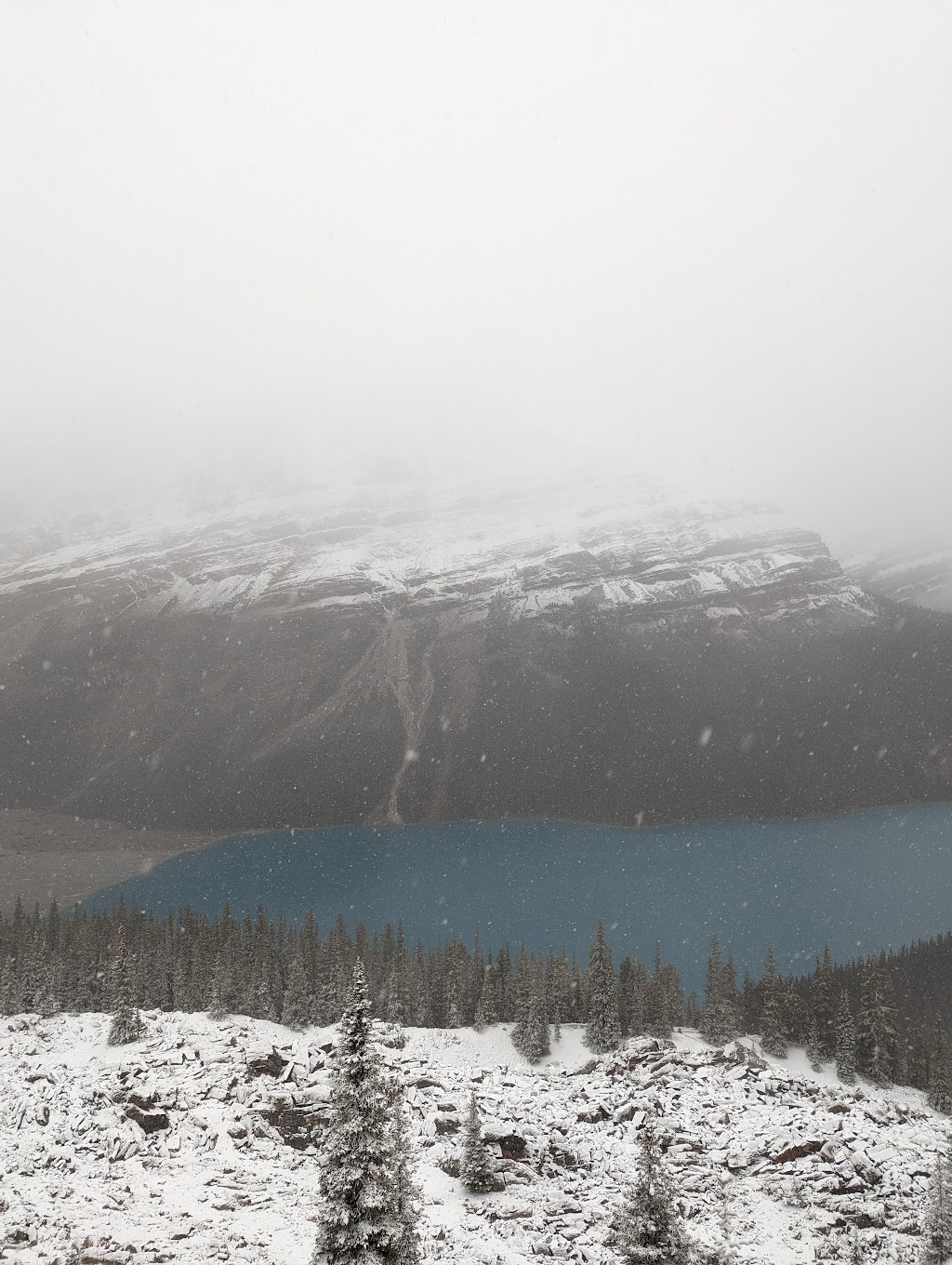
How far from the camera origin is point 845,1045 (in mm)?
46906

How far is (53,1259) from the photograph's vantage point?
65.5ft

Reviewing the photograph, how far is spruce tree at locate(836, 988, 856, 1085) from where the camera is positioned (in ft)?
150

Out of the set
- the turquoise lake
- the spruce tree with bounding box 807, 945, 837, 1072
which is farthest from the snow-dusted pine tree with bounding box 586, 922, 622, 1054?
the turquoise lake

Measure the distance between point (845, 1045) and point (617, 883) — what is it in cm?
9889

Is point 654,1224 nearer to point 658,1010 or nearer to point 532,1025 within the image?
point 532,1025

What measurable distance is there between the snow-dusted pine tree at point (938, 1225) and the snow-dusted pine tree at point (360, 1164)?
65.7 feet

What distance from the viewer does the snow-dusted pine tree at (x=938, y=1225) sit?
22.5 meters

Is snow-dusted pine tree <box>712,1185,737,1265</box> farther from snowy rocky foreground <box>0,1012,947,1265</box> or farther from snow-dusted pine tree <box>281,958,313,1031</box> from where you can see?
snow-dusted pine tree <box>281,958,313,1031</box>

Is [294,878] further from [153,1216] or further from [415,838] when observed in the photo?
[153,1216]

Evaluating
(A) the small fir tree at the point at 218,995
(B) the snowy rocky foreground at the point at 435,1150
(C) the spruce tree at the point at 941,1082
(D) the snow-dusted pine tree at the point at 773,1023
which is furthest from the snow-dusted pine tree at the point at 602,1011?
(A) the small fir tree at the point at 218,995

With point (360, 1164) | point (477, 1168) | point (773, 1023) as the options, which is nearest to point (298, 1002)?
point (477, 1168)

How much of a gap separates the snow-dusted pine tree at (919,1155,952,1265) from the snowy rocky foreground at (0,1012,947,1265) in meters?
1.07

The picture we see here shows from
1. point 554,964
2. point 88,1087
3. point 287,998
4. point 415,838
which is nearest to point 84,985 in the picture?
point 287,998

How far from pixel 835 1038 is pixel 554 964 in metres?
22.3
